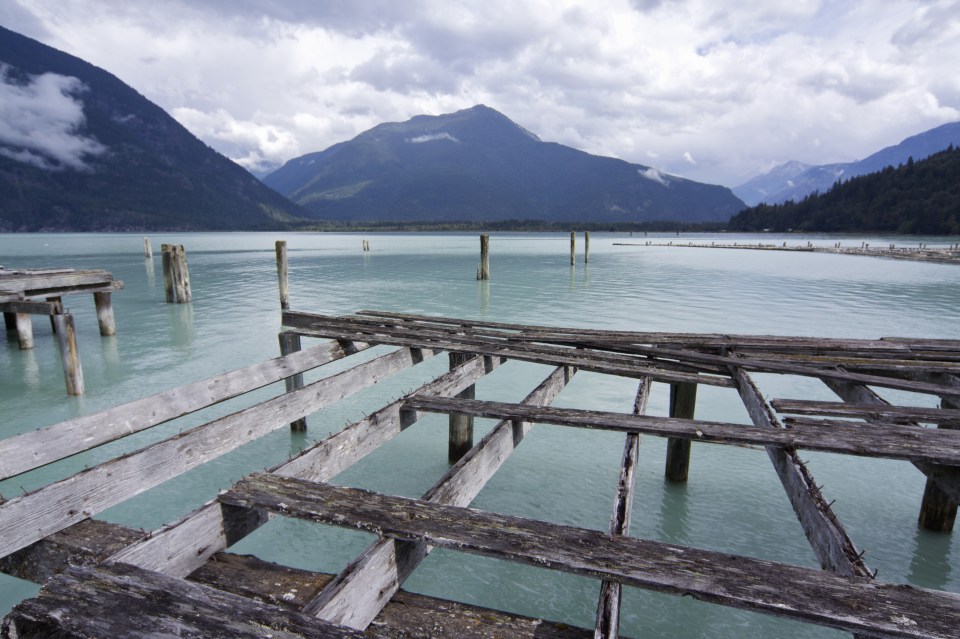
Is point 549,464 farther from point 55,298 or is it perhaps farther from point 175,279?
point 175,279

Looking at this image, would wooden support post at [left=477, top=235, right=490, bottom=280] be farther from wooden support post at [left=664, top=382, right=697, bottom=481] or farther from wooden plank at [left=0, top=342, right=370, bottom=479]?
wooden plank at [left=0, top=342, right=370, bottom=479]

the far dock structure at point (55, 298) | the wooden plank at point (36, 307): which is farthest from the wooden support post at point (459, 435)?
the wooden plank at point (36, 307)

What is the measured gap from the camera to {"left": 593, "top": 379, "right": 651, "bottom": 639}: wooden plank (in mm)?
2281

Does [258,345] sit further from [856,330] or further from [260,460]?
[856,330]

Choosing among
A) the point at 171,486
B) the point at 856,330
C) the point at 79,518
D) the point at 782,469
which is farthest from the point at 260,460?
the point at 856,330

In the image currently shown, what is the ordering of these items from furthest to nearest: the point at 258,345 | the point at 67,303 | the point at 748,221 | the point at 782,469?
the point at 748,221 → the point at 67,303 → the point at 258,345 → the point at 782,469

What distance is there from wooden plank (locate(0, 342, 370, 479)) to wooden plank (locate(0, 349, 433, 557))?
0.73 m

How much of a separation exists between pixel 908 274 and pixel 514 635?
55632 millimetres

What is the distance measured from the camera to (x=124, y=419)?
15.7 feet

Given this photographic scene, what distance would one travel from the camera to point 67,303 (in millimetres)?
26781

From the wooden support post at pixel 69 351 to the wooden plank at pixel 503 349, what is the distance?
5.29 m

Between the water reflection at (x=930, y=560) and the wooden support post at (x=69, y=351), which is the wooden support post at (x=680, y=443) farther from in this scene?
the wooden support post at (x=69, y=351)

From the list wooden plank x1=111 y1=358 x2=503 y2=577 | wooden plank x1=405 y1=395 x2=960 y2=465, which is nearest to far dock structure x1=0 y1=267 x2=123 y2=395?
wooden plank x1=111 y1=358 x2=503 y2=577

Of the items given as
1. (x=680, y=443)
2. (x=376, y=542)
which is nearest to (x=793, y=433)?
(x=680, y=443)
